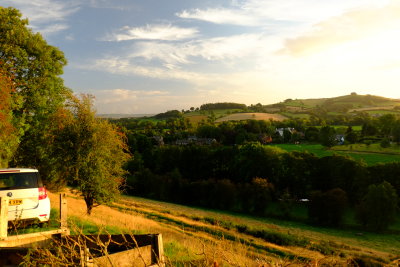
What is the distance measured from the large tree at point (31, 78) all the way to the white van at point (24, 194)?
12.7 metres

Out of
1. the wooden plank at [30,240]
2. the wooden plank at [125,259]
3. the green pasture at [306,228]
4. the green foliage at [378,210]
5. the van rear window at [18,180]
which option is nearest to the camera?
the wooden plank at [125,259]

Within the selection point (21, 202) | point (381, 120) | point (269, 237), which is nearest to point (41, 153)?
point (21, 202)

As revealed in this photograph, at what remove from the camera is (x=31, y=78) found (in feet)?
77.1

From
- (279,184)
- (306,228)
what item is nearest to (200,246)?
(306,228)

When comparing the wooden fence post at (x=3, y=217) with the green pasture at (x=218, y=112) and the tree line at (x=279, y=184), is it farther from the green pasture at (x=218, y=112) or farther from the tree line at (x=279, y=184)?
the green pasture at (x=218, y=112)

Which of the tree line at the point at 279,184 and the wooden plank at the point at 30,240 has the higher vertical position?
the wooden plank at the point at 30,240

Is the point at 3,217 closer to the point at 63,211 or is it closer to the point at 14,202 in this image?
the point at 63,211

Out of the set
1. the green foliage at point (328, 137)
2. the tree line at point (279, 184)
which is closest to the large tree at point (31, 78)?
the tree line at point (279, 184)

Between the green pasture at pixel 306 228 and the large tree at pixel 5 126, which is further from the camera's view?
the green pasture at pixel 306 228

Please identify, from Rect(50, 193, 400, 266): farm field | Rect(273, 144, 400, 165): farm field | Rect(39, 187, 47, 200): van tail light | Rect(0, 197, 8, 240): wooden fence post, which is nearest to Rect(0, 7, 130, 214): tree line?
Rect(50, 193, 400, 266): farm field

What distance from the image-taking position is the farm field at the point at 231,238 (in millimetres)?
5024

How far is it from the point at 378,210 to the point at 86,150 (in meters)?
44.4

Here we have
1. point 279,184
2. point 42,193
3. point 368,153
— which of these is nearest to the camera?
point 42,193

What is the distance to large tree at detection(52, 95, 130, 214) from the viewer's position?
18.2m
